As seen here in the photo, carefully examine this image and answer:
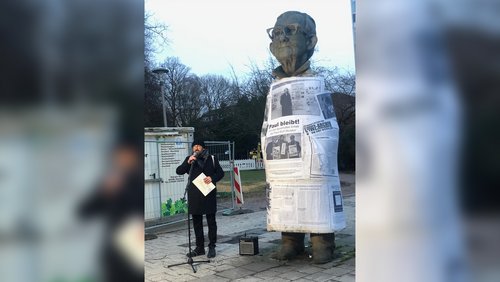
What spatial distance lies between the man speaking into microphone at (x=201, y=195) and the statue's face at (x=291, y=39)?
1812 millimetres

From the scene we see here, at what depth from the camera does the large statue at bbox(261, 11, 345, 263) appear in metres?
5.51

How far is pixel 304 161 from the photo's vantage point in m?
5.53

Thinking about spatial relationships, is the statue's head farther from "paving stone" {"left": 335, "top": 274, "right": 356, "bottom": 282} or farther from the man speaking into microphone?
"paving stone" {"left": 335, "top": 274, "right": 356, "bottom": 282}

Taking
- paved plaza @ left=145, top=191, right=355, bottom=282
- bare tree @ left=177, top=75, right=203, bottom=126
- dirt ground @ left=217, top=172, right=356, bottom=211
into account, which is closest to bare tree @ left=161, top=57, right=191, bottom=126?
bare tree @ left=177, top=75, right=203, bottom=126

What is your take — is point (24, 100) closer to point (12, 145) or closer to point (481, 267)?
point (12, 145)

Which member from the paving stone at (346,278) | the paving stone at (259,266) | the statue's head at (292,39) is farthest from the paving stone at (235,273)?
the statue's head at (292,39)

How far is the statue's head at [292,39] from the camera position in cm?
585

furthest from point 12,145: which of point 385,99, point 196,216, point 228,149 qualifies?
point 228,149

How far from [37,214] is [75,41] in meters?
0.43

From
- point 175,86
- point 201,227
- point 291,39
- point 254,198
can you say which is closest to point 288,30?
point 291,39

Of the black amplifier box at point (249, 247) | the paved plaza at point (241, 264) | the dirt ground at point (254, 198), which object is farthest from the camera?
the dirt ground at point (254, 198)

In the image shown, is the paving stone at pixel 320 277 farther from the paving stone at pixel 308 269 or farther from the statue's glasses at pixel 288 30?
the statue's glasses at pixel 288 30

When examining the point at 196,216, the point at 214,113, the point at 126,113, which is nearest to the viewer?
the point at 126,113

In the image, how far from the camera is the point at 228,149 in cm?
1212
